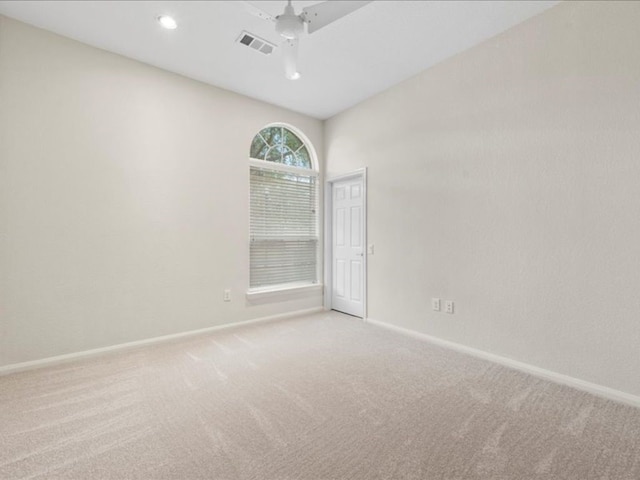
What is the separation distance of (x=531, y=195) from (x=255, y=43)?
2823mm

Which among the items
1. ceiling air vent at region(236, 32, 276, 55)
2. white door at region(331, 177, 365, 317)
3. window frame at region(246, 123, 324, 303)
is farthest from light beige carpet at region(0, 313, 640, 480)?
ceiling air vent at region(236, 32, 276, 55)

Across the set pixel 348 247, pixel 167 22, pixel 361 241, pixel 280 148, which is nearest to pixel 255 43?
pixel 167 22

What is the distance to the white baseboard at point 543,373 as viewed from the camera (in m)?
2.13

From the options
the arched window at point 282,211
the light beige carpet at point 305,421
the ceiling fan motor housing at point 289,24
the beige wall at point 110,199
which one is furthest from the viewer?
the arched window at point 282,211

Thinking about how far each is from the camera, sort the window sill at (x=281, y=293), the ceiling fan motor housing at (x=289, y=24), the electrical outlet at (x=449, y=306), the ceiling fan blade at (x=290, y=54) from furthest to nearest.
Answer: the window sill at (x=281, y=293)
the electrical outlet at (x=449, y=306)
the ceiling fan blade at (x=290, y=54)
the ceiling fan motor housing at (x=289, y=24)

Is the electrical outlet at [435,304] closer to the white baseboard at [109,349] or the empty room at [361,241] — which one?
the empty room at [361,241]

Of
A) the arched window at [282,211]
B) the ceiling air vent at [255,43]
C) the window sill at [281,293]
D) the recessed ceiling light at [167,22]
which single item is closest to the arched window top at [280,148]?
the arched window at [282,211]

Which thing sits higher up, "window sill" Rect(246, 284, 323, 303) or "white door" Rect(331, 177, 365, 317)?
"white door" Rect(331, 177, 365, 317)

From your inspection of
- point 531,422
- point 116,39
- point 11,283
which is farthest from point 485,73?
point 11,283

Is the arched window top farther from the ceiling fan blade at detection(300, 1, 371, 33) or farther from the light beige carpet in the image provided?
the light beige carpet

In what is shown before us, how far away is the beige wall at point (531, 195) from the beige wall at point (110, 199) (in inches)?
84.7

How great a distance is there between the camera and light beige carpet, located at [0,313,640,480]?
1528 mm

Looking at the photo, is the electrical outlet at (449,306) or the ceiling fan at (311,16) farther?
the electrical outlet at (449,306)

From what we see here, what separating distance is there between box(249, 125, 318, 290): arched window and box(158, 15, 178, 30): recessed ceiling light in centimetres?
160
